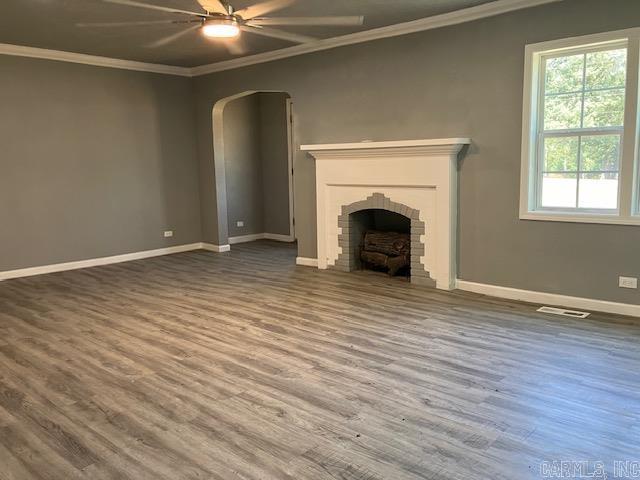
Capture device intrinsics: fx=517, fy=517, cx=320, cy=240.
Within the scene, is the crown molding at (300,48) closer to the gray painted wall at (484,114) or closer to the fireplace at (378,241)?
the gray painted wall at (484,114)

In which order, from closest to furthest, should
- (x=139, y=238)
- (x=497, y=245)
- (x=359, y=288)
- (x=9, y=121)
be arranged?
(x=497, y=245)
(x=359, y=288)
(x=9, y=121)
(x=139, y=238)

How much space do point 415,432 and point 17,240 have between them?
18.9ft

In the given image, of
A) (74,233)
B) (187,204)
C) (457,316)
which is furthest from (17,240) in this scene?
(457,316)

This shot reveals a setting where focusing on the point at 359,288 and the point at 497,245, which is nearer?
the point at 497,245

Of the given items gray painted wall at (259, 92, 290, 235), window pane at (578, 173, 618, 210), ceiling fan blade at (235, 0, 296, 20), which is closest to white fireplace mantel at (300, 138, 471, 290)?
window pane at (578, 173, 618, 210)

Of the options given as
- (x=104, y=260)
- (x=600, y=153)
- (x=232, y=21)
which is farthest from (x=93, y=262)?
(x=600, y=153)

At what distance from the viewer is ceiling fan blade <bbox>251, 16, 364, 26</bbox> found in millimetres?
5016

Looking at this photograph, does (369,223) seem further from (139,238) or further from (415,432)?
(415,432)

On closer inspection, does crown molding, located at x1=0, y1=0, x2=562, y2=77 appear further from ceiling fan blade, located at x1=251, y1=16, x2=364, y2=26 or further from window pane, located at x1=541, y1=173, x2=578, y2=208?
window pane, located at x1=541, y1=173, x2=578, y2=208

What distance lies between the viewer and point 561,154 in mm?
4707

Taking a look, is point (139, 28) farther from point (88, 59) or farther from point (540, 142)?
point (540, 142)

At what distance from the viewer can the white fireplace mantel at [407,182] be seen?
526cm

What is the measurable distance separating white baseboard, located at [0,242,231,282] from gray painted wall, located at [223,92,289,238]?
0.85 metres

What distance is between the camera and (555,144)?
4.73 metres
